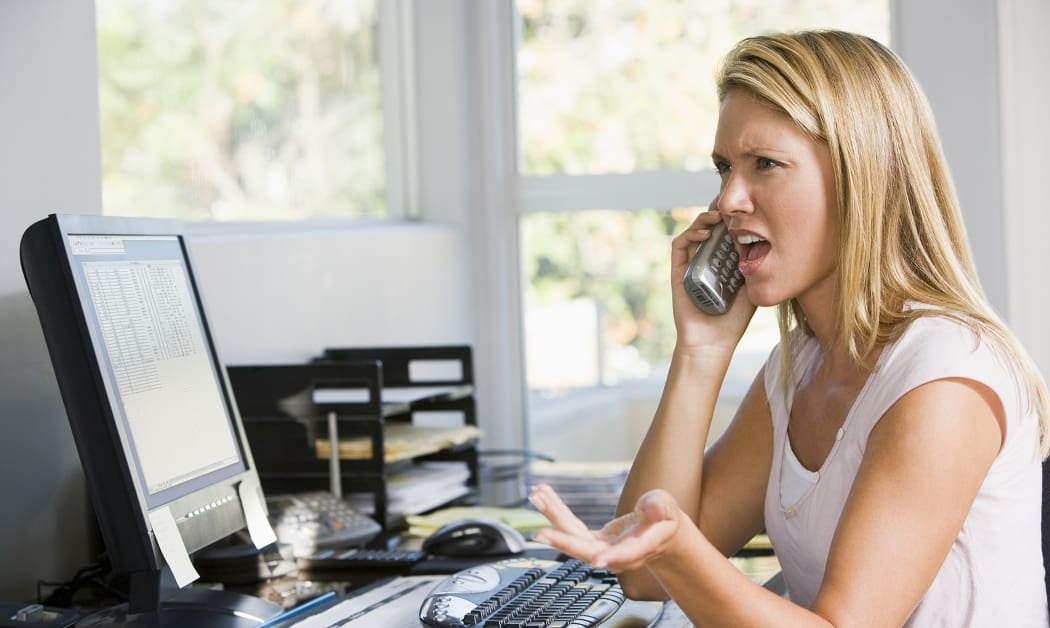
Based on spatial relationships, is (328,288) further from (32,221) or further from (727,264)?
(727,264)

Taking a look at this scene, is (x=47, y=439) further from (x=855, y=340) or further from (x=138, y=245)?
(x=855, y=340)

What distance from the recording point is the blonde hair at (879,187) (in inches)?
51.9

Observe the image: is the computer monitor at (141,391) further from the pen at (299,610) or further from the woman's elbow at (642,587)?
the woman's elbow at (642,587)

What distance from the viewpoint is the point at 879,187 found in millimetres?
1324

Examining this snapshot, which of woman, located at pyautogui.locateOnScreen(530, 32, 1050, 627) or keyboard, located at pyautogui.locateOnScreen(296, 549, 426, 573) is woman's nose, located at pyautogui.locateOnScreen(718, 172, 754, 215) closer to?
woman, located at pyautogui.locateOnScreen(530, 32, 1050, 627)

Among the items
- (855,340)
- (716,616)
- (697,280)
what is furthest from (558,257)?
(716,616)

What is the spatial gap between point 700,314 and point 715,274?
60mm

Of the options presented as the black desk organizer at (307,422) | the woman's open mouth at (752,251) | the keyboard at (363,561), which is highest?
the woman's open mouth at (752,251)

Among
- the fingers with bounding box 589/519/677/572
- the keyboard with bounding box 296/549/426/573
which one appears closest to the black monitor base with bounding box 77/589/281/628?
the keyboard with bounding box 296/549/426/573

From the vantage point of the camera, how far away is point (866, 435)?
1288mm

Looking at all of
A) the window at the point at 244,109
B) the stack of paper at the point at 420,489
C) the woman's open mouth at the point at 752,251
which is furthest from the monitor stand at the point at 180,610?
the window at the point at 244,109

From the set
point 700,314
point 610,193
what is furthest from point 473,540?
point 610,193

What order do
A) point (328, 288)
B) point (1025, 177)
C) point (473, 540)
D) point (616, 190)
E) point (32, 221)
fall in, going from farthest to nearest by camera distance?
1. point (616, 190)
2. point (1025, 177)
3. point (328, 288)
4. point (473, 540)
5. point (32, 221)

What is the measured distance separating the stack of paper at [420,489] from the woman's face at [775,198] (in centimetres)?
81
